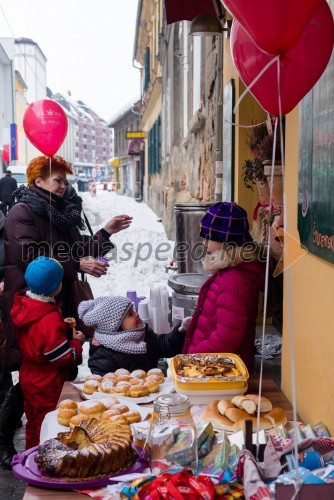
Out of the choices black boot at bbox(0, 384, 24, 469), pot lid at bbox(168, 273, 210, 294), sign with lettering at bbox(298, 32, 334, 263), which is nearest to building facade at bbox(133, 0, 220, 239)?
pot lid at bbox(168, 273, 210, 294)

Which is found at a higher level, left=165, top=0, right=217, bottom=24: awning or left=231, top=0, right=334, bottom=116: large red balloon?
left=165, top=0, right=217, bottom=24: awning

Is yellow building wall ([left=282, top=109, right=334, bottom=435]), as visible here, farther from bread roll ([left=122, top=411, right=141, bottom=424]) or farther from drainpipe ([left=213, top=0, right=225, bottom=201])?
drainpipe ([left=213, top=0, right=225, bottom=201])

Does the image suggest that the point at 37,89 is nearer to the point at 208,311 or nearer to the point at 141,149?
the point at 141,149

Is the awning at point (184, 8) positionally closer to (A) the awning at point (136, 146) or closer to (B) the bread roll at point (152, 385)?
(B) the bread roll at point (152, 385)

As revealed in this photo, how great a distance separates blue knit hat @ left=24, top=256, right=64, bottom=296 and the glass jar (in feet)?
5.74

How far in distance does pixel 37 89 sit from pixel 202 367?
72772 mm

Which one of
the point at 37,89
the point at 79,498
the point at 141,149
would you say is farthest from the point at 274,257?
the point at 37,89

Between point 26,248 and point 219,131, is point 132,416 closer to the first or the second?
point 26,248

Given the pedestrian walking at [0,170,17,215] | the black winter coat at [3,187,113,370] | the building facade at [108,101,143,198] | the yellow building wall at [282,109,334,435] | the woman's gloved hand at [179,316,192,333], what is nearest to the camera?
the yellow building wall at [282,109,334,435]

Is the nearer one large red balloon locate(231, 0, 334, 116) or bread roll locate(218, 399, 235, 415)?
large red balloon locate(231, 0, 334, 116)

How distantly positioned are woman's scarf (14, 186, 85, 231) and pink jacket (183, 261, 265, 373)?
156cm

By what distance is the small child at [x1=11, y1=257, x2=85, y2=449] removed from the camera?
357 centimetres

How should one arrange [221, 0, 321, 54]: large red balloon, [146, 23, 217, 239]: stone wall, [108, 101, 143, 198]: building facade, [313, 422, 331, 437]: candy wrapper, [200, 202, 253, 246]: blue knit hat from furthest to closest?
[108, 101, 143, 198]: building facade < [146, 23, 217, 239]: stone wall < [200, 202, 253, 246]: blue knit hat < [313, 422, 331, 437]: candy wrapper < [221, 0, 321, 54]: large red balloon

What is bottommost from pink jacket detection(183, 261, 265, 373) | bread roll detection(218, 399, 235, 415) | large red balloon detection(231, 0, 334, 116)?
bread roll detection(218, 399, 235, 415)
